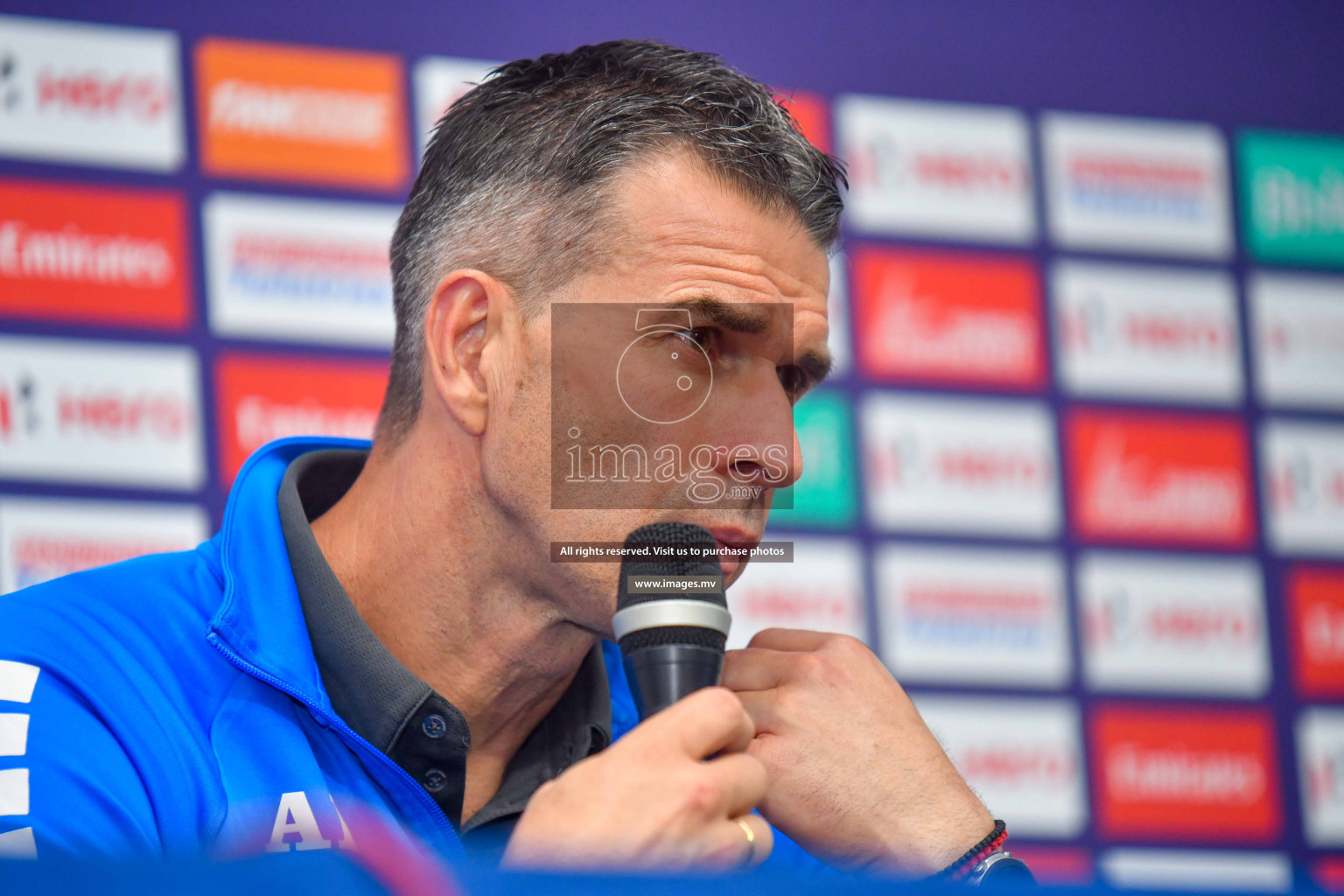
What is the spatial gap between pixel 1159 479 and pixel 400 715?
219 cm

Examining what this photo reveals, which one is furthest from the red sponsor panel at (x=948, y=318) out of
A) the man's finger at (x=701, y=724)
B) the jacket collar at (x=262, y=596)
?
the man's finger at (x=701, y=724)

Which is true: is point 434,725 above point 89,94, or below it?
below

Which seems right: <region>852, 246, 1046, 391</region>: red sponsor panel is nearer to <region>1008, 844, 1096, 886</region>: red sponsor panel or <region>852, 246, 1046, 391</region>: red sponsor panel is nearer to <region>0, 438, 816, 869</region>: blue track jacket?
<region>1008, 844, 1096, 886</region>: red sponsor panel

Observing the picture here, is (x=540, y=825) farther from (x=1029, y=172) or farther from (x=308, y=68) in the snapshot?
(x=1029, y=172)

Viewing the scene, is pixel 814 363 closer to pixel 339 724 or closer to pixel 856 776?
pixel 856 776

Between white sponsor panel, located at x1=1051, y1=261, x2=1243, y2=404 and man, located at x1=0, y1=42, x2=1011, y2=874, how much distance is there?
1715 mm

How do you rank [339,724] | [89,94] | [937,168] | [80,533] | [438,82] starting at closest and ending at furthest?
1. [339,724]
2. [80,533]
3. [89,94]
4. [438,82]
5. [937,168]

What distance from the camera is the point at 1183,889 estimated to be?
1.74 feet

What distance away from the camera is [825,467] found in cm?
275

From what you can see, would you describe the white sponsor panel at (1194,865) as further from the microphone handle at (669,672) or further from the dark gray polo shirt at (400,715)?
the microphone handle at (669,672)

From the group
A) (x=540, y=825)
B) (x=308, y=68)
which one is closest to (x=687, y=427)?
(x=540, y=825)

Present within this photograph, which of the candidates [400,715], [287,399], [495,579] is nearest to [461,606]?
[495,579]

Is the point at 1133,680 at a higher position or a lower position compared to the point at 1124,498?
lower

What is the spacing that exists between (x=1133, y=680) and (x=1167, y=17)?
1.54 m
